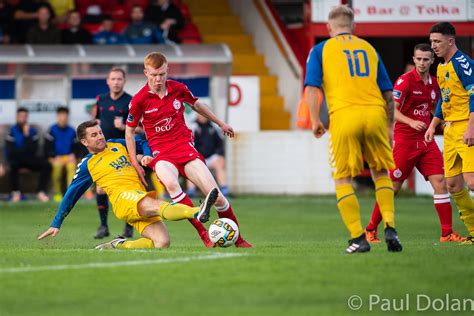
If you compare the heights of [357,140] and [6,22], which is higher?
[6,22]

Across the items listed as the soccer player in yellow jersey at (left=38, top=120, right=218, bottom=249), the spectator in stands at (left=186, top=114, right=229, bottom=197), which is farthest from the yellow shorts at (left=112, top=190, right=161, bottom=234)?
the spectator in stands at (left=186, top=114, right=229, bottom=197)

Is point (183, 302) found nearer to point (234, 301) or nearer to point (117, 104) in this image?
point (234, 301)

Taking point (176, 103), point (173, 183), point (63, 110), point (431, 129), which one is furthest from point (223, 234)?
point (63, 110)

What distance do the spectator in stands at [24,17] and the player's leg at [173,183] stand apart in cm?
1473

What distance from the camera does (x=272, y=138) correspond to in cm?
2489

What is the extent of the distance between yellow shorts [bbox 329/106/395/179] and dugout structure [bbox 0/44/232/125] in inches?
574

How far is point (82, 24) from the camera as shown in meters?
27.2

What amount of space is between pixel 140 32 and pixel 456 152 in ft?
47.2

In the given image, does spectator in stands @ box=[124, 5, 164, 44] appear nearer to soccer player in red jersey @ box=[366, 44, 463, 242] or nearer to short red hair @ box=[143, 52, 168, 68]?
soccer player in red jersey @ box=[366, 44, 463, 242]

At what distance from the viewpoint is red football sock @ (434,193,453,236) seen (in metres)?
13.5

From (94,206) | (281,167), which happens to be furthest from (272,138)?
(94,206)

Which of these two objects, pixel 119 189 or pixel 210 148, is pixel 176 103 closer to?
pixel 119 189

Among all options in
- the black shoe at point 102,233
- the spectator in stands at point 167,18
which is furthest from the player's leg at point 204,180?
the spectator in stands at point 167,18

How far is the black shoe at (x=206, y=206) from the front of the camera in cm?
1094
